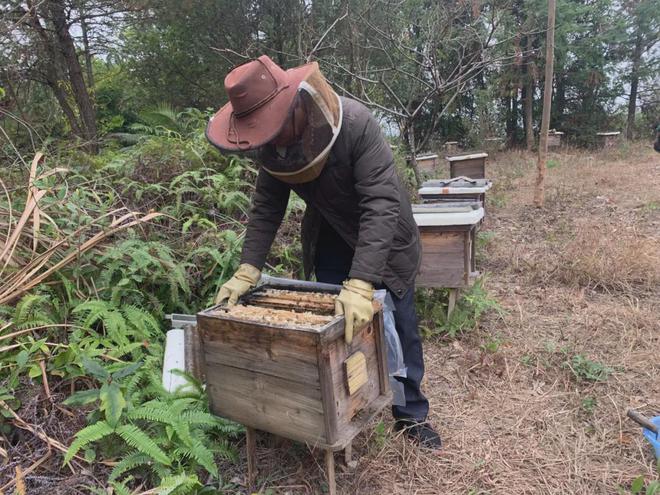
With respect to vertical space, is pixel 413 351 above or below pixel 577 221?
above

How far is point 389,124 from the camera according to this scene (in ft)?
33.4

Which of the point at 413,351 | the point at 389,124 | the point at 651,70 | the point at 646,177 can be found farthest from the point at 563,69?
the point at 413,351

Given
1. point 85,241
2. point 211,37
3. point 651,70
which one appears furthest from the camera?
point 651,70

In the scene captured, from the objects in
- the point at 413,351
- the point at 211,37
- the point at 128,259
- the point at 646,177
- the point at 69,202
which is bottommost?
the point at 646,177

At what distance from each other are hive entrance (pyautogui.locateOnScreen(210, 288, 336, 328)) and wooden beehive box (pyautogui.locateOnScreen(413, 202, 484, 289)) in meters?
1.83

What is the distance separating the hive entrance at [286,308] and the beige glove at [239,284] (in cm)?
7

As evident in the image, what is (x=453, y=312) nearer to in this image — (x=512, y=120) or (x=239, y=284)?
(x=239, y=284)

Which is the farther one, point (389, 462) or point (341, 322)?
point (389, 462)

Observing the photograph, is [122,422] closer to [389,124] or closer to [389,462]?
[389,462]

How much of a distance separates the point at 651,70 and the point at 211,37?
56.6 feet

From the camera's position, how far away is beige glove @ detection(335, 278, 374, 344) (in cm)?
185

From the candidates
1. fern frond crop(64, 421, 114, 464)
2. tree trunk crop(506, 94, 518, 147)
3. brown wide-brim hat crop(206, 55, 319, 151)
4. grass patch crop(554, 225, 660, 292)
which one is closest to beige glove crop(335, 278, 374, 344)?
brown wide-brim hat crop(206, 55, 319, 151)

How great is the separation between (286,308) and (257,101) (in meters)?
0.89

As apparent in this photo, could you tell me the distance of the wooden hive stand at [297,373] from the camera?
177cm
